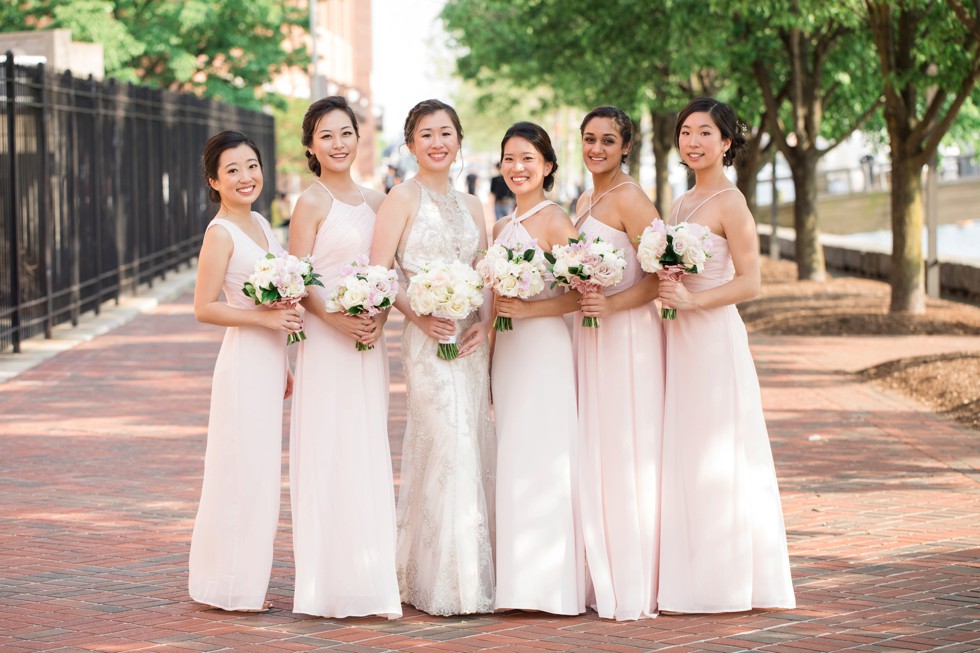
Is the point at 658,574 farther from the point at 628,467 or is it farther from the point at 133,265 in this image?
the point at 133,265

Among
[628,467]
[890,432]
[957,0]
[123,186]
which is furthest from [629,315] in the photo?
[123,186]

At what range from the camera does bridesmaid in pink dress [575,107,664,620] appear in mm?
6316

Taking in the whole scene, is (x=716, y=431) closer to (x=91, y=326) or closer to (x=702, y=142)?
(x=702, y=142)

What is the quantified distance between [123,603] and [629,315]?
260 cm

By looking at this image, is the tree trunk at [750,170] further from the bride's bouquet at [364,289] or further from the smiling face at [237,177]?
the bride's bouquet at [364,289]

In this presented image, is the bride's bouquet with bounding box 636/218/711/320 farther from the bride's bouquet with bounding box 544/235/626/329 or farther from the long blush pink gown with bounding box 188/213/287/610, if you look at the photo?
the long blush pink gown with bounding box 188/213/287/610

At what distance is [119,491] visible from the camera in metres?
9.14

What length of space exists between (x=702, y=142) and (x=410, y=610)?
2440 mm

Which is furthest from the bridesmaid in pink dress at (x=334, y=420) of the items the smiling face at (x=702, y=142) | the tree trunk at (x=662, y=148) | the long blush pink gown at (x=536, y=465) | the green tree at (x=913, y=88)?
the tree trunk at (x=662, y=148)

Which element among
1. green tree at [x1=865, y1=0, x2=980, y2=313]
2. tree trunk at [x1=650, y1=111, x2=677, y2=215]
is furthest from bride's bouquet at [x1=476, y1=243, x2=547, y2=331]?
tree trunk at [x1=650, y1=111, x2=677, y2=215]

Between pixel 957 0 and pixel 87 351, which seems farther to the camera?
pixel 87 351


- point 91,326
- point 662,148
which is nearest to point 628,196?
point 91,326

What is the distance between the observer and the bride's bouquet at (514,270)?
6094 mm

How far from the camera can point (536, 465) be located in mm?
6359
